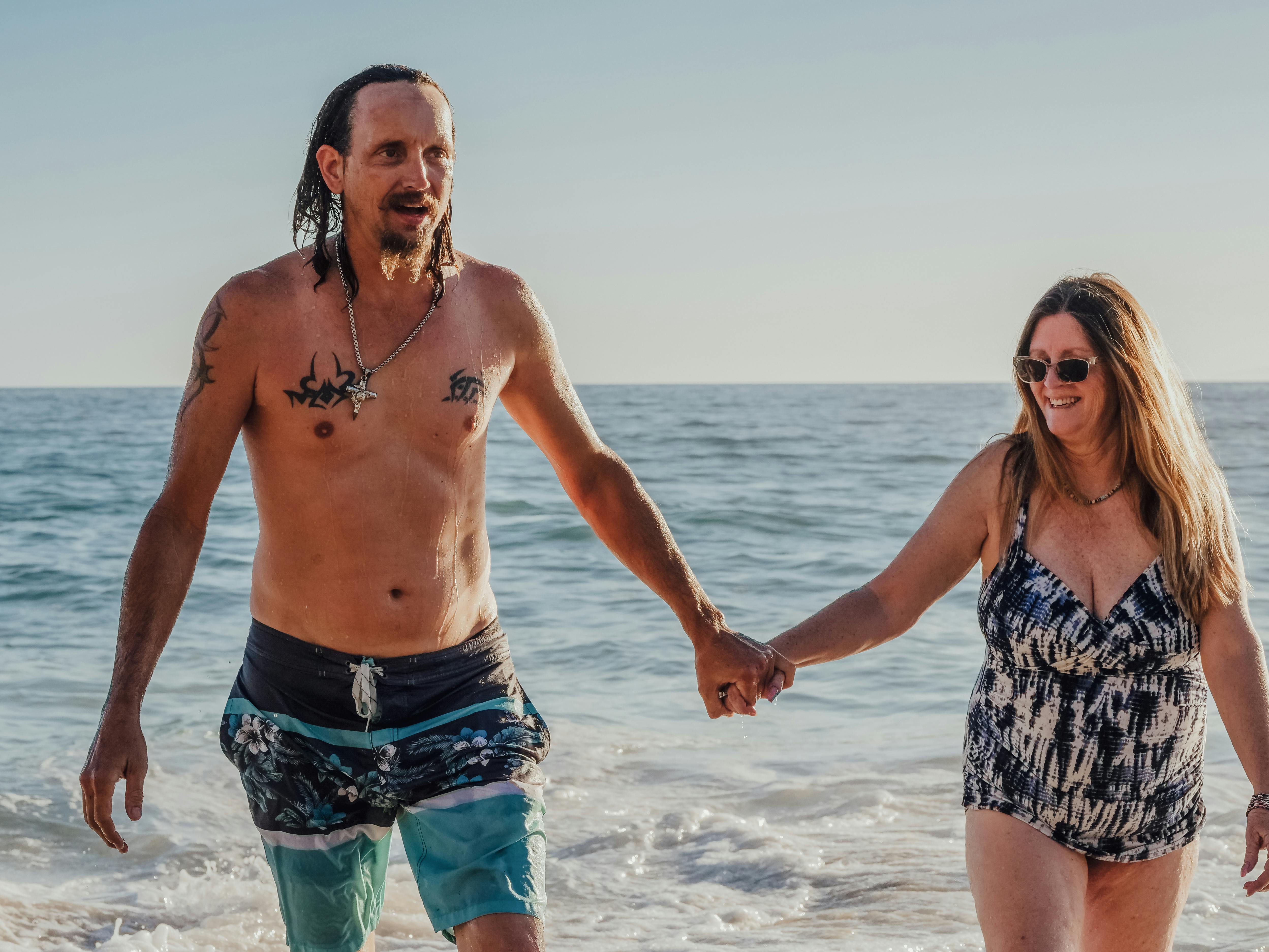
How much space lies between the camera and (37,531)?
15.4 metres

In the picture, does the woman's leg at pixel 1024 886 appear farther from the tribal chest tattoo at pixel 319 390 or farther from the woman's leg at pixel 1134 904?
the tribal chest tattoo at pixel 319 390

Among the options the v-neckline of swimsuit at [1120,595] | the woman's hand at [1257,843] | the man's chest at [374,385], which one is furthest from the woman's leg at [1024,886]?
the man's chest at [374,385]

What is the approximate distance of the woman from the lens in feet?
9.38

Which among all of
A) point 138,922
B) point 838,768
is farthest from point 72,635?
point 838,768

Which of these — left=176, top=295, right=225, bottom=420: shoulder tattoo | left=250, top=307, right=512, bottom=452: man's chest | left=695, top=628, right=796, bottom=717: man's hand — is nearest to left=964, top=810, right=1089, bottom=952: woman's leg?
left=695, top=628, right=796, bottom=717: man's hand

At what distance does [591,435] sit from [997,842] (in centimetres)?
135

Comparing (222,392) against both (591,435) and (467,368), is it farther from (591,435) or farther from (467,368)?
(591,435)

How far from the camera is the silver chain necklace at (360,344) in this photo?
2850mm

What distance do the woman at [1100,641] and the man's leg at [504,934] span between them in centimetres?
95

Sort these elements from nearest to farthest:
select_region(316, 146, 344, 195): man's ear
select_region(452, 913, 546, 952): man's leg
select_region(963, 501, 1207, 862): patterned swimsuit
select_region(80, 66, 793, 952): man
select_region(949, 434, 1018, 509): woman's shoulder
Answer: select_region(452, 913, 546, 952): man's leg
select_region(80, 66, 793, 952): man
select_region(963, 501, 1207, 862): patterned swimsuit
select_region(316, 146, 344, 195): man's ear
select_region(949, 434, 1018, 509): woman's shoulder

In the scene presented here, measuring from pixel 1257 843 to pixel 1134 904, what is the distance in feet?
0.99

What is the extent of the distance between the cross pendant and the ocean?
5.53 feet

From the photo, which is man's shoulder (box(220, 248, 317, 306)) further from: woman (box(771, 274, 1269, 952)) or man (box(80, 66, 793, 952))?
woman (box(771, 274, 1269, 952))

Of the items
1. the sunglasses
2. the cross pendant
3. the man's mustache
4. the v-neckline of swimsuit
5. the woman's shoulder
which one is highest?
the man's mustache
